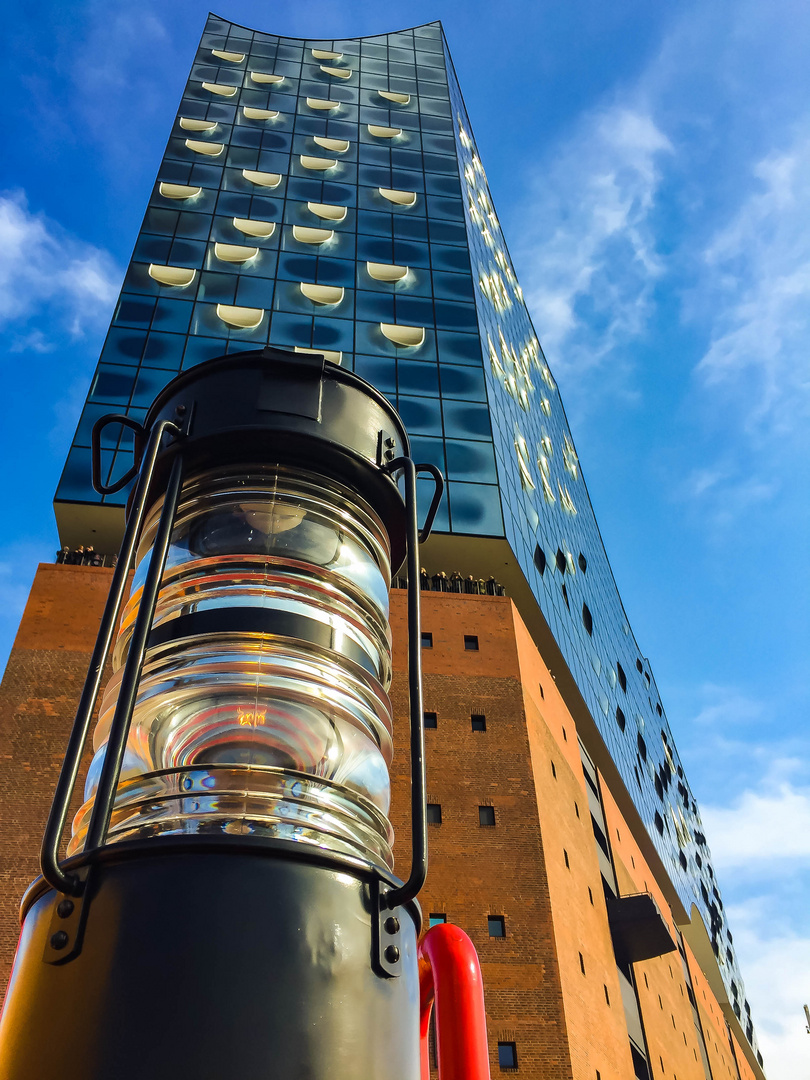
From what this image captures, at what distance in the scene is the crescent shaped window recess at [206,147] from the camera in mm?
35656

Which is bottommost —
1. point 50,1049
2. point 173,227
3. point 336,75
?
point 50,1049

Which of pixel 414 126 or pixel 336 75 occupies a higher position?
pixel 336 75

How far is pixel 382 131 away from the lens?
39375 mm

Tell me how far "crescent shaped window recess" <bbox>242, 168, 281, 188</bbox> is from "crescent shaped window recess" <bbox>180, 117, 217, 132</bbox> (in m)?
3.79

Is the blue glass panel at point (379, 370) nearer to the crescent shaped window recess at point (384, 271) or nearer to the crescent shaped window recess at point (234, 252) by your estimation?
the crescent shaped window recess at point (384, 271)

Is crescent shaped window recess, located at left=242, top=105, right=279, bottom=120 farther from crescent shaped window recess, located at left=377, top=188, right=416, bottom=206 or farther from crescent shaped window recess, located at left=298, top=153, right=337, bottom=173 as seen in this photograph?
crescent shaped window recess, located at left=377, top=188, right=416, bottom=206

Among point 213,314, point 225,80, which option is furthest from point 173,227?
point 225,80

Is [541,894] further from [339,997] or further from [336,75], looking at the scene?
[336,75]

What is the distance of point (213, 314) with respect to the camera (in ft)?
95.5

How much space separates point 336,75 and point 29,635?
33422 millimetres

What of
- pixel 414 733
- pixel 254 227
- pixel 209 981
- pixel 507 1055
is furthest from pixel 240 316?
pixel 209 981

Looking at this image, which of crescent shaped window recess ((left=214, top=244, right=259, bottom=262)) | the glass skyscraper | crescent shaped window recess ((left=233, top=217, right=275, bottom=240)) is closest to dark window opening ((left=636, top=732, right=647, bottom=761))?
the glass skyscraper

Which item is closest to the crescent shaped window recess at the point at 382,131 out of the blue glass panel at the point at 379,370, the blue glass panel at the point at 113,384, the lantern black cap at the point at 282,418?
the blue glass panel at the point at 379,370

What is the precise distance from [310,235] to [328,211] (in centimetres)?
194
